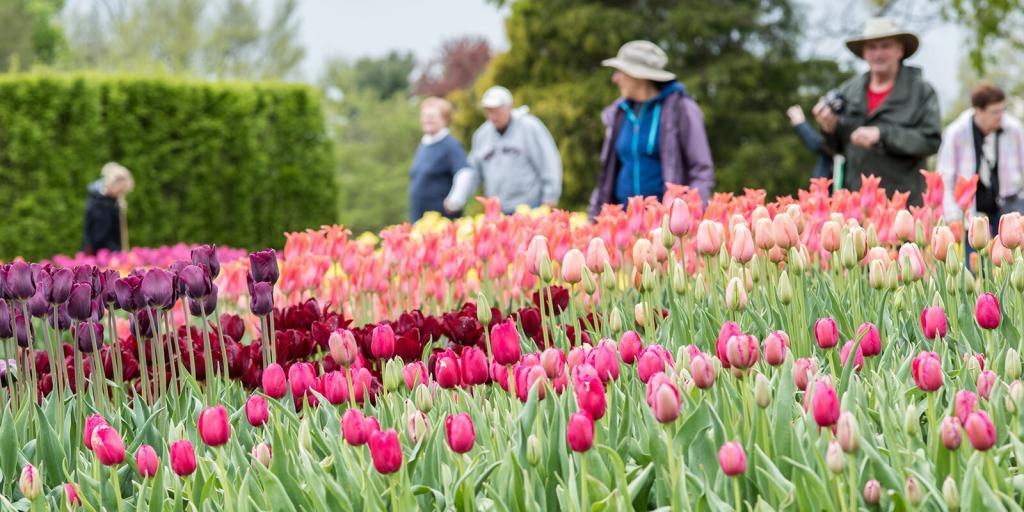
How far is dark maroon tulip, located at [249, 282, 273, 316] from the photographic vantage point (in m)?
2.71

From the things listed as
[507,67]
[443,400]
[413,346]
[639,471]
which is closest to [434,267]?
[413,346]

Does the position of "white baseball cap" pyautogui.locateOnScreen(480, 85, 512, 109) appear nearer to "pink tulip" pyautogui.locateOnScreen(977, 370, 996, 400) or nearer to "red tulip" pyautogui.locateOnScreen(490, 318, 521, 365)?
"red tulip" pyautogui.locateOnScreen(490, 318, 521, 365)

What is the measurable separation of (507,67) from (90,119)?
26.4ft

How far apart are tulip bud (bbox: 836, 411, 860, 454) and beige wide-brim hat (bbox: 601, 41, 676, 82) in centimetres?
447

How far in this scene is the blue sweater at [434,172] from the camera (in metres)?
8.55

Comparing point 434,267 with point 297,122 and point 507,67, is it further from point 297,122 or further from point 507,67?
point 507,67

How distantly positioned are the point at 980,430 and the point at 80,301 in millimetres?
1942

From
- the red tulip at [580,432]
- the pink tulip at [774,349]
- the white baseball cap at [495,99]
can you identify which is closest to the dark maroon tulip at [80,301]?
the red tulip at [580,432]

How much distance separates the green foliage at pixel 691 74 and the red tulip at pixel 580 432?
54.9 feet

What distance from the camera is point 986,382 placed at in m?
1.95

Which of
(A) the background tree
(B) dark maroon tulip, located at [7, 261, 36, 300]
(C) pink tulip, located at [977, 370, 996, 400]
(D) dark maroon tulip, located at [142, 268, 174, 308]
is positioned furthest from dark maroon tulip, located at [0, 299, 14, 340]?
(A) the background tree

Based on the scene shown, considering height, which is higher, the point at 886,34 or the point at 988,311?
the point at 886,34

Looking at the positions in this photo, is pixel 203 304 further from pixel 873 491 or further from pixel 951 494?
pixel 951 494

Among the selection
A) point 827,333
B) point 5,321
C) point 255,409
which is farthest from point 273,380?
point 827,333
